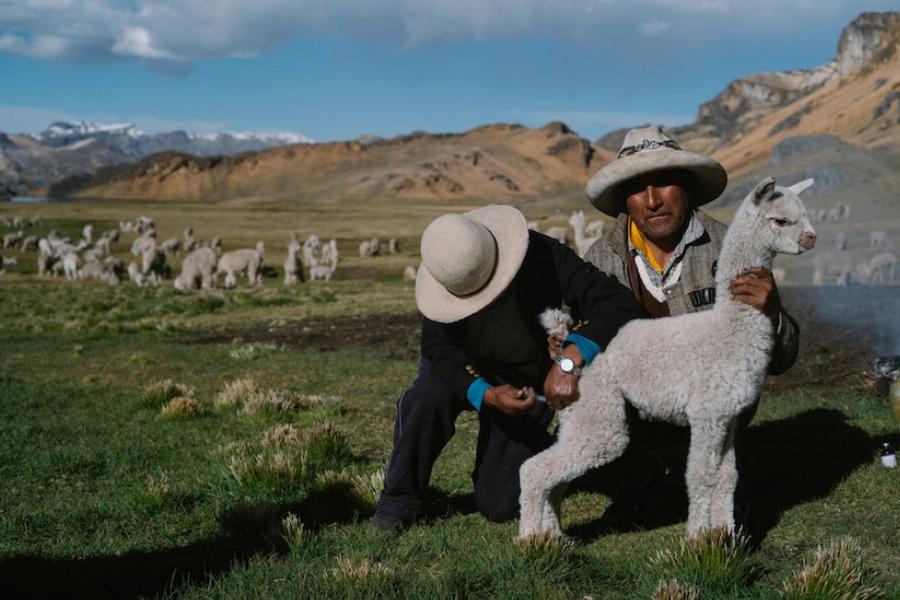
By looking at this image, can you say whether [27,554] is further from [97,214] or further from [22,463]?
[97,214]

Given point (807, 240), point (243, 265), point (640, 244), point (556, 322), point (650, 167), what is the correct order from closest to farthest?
point (807, 240) < point (556, 322) < point (650, 167) < point (640, 244) < point (243, 265)

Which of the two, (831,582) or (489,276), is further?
(489,276)

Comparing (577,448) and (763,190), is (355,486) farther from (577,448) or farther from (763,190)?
(763,190)

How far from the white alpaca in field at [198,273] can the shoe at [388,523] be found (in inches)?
1163

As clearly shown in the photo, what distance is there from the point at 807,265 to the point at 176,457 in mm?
23740

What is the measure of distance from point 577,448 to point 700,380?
0.71 metres

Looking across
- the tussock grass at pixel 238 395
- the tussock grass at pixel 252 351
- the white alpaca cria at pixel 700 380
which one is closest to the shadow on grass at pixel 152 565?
the white alpaca cria at pixel 700 380

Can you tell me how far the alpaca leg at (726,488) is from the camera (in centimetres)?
412

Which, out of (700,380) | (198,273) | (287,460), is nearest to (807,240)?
(700,380)

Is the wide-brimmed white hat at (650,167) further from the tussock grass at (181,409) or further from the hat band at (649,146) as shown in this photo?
the tussock grass at (181,409)

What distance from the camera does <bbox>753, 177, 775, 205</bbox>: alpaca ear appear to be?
3782 mm

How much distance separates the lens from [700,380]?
399 centimetres

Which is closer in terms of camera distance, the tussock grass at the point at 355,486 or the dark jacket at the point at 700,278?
the dark jacket at the point at 700,278

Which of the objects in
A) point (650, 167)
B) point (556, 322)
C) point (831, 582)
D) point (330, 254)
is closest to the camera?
point (831, 582)
